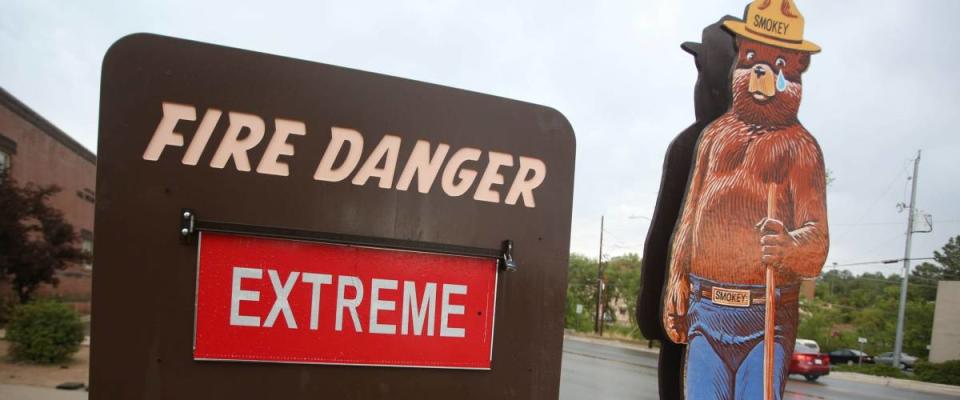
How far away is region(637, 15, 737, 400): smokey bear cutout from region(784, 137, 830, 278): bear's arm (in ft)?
2.30

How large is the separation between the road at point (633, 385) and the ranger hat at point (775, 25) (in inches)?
310

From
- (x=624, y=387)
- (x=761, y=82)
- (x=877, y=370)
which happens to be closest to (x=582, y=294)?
(x=877, y=370)

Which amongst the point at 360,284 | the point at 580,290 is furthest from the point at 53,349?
the point at 580,290

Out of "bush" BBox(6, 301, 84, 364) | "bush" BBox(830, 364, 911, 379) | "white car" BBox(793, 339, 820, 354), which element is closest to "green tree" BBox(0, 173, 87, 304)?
"bush" BBox(6, 301, 84, 364)

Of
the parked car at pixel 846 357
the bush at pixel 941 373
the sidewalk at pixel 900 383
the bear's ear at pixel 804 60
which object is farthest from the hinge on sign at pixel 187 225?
the parked car at pixel 846 357

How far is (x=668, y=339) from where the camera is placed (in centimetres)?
414

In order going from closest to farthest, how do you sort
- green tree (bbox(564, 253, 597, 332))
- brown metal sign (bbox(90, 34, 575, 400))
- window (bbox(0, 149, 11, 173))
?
brown metal sign (bbox(90, 34, 575, 400)) → window (bbox(0, 149, 11, 173)) → green tree (bbox(564, 253, 597, 332))

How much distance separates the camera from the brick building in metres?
18.2

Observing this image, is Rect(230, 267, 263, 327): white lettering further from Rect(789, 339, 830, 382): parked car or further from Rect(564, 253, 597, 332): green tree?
Rect(564, 253, 597, 332): green tree

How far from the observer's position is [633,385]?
12.8 meters

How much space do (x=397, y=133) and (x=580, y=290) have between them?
33.8 meters

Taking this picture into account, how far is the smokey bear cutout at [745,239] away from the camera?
156 inches

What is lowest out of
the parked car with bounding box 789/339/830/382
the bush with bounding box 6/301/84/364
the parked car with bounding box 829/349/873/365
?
the parked car with bounding box 829/349/873/365

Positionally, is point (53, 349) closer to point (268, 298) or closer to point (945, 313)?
point (268, 298)
